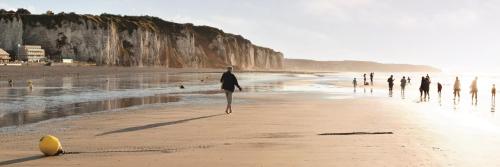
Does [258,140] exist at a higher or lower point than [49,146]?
lower

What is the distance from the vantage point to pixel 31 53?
98.5 m

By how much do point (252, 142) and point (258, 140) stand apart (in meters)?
0.35

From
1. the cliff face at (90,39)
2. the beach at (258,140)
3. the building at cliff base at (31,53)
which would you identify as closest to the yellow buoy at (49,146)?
the beach at (258,140)

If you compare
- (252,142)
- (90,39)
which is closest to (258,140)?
(252,142)

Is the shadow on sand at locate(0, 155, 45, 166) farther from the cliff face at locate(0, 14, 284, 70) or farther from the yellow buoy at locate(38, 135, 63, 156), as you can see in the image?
the cliff face at locate(0, 14, 284, 70)

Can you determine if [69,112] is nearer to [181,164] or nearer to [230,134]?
[230,134]

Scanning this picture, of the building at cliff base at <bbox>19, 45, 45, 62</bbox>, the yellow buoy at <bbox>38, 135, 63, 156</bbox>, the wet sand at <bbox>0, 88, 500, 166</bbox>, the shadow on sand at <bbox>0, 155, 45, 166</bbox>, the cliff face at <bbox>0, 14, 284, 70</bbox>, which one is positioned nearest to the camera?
the shadow on sand at <bbox>0, 155, 45, 166</bbox>

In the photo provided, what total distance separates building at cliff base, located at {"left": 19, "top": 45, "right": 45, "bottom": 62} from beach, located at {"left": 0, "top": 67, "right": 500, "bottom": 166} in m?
87.2

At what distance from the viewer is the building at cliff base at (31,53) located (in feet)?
315

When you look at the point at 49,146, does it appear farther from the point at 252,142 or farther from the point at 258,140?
the point at 258,140

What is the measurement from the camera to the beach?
28.0ft

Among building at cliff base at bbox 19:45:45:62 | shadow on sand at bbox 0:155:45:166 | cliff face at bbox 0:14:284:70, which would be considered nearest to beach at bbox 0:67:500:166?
shadow on sand at bbox 0:155:45:166

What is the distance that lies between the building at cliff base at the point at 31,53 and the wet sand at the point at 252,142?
3453 inches

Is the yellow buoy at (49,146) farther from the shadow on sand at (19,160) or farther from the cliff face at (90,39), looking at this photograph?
the cliff face at (90,39)
